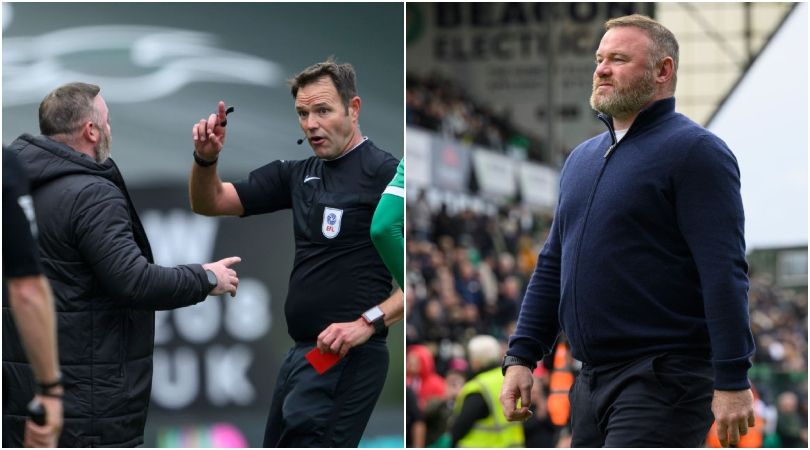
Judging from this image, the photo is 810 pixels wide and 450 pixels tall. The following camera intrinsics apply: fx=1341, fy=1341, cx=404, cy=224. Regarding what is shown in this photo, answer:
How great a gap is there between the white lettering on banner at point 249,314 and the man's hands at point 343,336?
484cm

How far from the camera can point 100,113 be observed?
4848 mm

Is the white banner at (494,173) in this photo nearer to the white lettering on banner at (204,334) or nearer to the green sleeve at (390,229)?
the white lettering on banner at (204,334)

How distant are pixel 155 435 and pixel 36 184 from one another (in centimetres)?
579

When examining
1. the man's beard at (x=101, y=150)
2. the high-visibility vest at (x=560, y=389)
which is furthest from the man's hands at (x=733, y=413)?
the high-visibility vest at (x=560, y=389)

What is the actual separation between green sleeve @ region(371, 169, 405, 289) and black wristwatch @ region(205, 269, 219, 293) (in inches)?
26.9

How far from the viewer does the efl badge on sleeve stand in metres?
5.30

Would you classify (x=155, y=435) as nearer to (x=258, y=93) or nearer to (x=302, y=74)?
(x=258, y=93)

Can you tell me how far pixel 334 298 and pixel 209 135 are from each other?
81 cm

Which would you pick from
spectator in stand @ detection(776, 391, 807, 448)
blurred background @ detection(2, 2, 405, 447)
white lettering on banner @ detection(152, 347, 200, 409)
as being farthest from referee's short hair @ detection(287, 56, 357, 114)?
spectator in stand @ detection(776, 391, 807, 448)

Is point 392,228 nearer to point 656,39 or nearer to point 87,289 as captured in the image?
point 87,289

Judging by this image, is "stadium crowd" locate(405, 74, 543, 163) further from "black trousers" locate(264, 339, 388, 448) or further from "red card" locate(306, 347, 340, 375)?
"red card" locate(306, 347, 340, 375)

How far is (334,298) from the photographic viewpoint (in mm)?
5305

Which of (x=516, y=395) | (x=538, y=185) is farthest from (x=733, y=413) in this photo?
(x=538, y=185)

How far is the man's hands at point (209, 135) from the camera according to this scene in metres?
5.21
